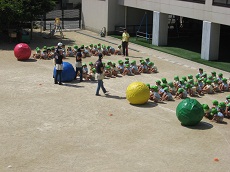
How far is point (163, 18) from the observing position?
1224 inches

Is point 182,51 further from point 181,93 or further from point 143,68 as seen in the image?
point 181,93

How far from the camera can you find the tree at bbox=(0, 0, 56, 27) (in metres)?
28.3

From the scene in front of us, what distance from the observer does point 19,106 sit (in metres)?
17.7

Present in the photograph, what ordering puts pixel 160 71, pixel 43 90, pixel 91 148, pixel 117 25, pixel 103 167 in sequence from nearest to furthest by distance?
pixel 103 167 < pixel 91 148 < pixel 43 90 < pixel 160 71 < pixel 117 25

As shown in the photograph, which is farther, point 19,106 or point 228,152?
point 19,106

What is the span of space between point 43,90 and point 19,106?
2368mm

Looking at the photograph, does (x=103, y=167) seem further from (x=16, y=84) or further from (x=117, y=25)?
(x=117, y=25)

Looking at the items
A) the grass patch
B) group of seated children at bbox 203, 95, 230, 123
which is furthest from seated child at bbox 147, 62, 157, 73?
group of seated children at bbox 203, 95, 230, 123

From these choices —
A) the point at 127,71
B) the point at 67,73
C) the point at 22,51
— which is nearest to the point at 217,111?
the point at 127,71

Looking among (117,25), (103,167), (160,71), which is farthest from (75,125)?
(117,25)

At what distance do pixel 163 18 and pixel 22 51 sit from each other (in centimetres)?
1070

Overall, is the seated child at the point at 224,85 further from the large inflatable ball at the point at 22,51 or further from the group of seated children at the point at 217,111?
the large inflatable ball at the point at 22,51

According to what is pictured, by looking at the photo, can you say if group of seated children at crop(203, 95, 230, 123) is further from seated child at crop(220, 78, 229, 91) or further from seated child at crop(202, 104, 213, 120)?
seated child at crop(220, 78, 229, 91)

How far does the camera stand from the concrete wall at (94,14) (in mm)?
34750
